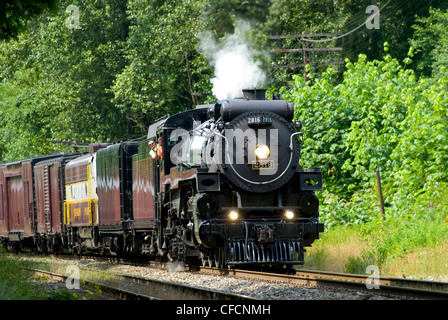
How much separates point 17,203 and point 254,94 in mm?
17238

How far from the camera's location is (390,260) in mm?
13945

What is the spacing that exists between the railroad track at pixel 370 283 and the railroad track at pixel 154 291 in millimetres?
1872

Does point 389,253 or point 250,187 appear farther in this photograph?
point 389,253

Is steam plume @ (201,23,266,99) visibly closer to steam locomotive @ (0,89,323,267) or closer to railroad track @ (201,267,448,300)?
steam locomotive @ (0,89,323,267)

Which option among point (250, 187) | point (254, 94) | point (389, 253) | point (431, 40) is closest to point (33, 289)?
point (250, 187)

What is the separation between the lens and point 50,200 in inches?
1023

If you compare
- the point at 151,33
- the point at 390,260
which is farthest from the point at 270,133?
the point at 151,33

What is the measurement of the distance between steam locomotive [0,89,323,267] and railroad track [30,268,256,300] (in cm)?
128

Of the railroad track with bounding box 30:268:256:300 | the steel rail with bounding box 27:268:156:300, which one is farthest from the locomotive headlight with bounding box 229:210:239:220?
the steel rail with bounding box 27:268:156:300

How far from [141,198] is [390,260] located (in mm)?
6558

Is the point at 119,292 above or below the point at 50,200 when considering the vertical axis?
below

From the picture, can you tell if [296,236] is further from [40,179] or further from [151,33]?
[151,33]

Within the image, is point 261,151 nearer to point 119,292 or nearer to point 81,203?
point 119,292

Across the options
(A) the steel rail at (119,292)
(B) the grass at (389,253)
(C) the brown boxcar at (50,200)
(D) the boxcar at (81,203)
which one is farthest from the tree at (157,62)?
(A) the steel rail at (119,292)
